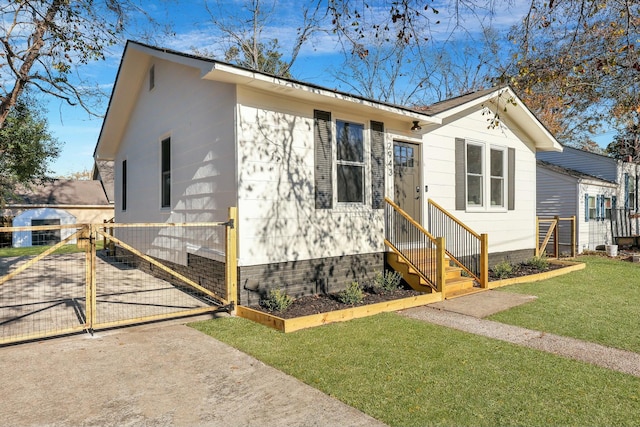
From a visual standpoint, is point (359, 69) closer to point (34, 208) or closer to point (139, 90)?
point (139, 90)

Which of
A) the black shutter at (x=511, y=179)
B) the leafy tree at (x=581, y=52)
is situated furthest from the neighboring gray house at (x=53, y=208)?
the leafy tree at (x=581, y=52)

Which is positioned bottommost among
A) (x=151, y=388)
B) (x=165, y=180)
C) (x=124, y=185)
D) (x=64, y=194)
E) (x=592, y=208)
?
(x=151, y=388)

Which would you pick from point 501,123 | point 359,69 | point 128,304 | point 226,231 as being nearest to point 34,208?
point 359,69

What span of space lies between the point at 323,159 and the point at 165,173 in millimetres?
3935

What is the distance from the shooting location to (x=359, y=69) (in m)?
23.8

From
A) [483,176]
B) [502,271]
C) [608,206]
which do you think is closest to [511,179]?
[483,176]

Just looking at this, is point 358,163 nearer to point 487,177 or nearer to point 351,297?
point 351,297

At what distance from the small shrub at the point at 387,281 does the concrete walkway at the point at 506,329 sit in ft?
2.95

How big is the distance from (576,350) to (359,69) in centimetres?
2151

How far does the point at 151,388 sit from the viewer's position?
367cm

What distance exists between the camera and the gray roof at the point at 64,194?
24.2 m

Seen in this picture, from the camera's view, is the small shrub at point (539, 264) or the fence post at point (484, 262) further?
the small shrub at point (539, 264)

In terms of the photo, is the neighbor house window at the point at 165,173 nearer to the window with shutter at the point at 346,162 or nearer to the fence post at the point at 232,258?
the fence post at the point at 232,258

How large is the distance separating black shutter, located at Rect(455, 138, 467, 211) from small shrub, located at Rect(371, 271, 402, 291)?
2859 mm
